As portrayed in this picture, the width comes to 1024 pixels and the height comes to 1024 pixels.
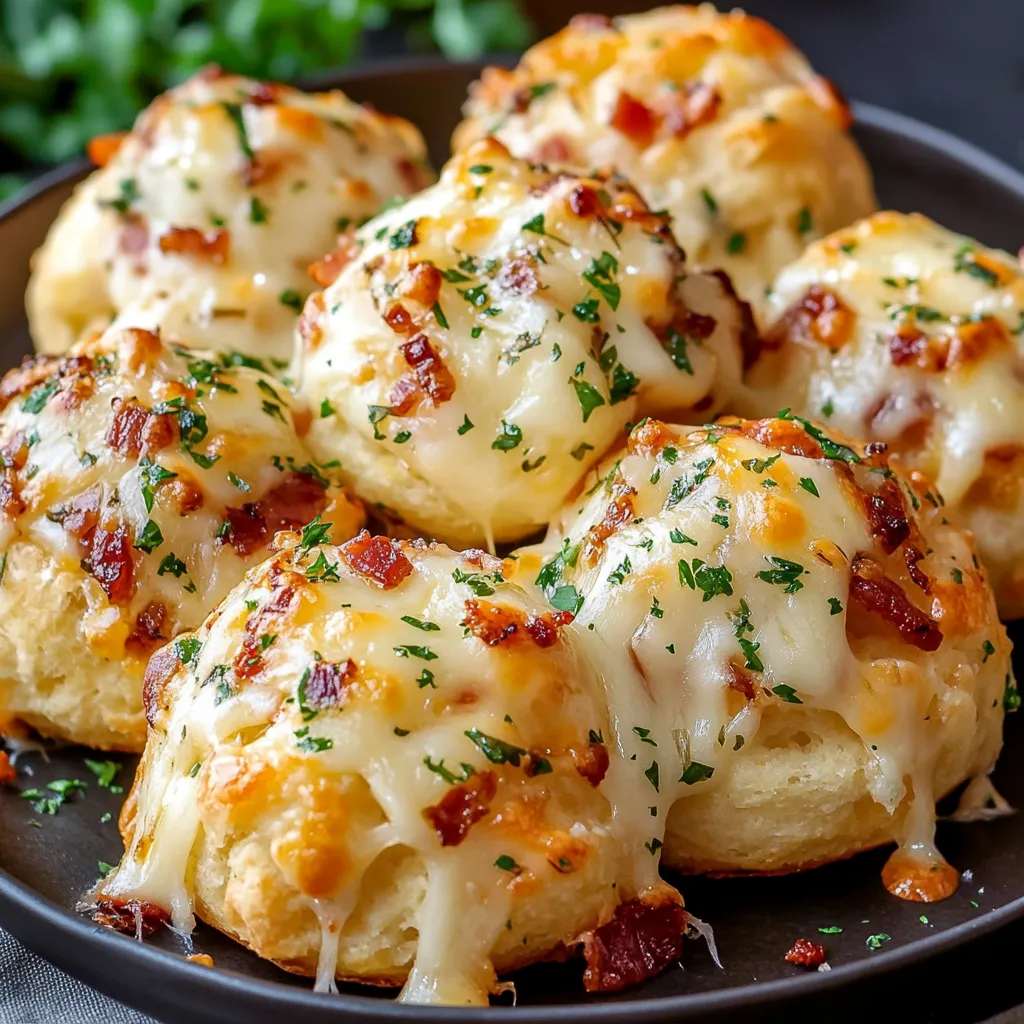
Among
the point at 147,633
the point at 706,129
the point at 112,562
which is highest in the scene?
the point at 706,129

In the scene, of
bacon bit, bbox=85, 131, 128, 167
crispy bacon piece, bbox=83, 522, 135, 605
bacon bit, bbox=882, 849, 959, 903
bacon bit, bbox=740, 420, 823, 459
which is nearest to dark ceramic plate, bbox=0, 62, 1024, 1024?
bacon bit, bbox=882, 849, 959, 903

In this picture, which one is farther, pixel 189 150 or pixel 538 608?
pixel 189 150

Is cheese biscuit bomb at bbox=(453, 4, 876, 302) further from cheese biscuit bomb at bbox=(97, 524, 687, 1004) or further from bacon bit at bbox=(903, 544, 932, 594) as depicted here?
cheese biscuit bomb at bbox=(97, 524, 687, 1004)

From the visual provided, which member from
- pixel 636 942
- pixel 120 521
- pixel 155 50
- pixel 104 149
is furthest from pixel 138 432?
pixel 155 50

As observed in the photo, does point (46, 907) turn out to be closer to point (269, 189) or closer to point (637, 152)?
point (269, 189)

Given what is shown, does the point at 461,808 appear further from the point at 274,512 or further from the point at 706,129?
the point at 706,129

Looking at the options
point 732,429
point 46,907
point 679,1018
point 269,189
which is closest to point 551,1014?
point 679,1018
